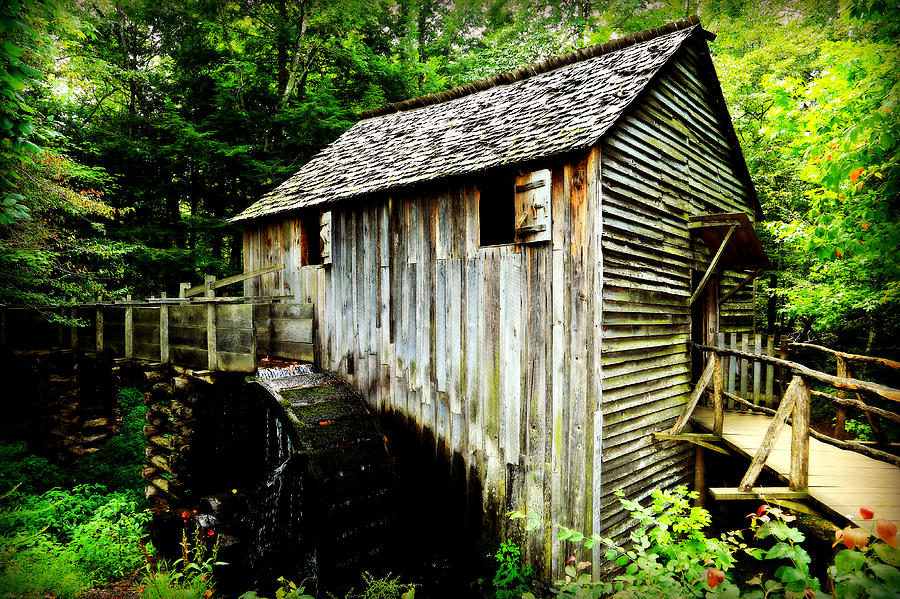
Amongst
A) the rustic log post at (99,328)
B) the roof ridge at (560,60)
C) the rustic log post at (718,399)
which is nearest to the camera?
the rustic log post at (718,399)

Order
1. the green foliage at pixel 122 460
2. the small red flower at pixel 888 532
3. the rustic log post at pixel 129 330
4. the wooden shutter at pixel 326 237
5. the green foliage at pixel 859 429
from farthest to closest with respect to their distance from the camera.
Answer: the green foliage at pixel 122 460, the green foliage at pixel 859 429, the rustic log post at pixel 129 330, the wooden shutter at pixel 326 237, the small red flower at pixel 888 532

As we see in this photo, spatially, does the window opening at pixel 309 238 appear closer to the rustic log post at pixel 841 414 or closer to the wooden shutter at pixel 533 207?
the wooden shutter at pixel 533 207

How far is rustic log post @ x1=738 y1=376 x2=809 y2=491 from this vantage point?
418cm

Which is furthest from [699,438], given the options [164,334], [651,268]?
[164,334]

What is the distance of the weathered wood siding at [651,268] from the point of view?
5.30 metres

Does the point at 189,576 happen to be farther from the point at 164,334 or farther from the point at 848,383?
the point at 848,383

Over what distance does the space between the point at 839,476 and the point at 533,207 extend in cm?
418

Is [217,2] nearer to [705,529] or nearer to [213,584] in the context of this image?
[213,584]

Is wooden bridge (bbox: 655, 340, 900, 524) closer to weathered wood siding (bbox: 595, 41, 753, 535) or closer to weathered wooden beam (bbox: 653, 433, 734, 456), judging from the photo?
weathered wooden beam (bbox: 653, 433, 734, 456)

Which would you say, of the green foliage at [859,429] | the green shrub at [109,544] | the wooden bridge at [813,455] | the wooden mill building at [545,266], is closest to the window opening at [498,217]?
the wooden mill building at [545,266]

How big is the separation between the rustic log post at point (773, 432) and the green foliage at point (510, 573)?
2580mm

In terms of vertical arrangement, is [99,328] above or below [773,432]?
above

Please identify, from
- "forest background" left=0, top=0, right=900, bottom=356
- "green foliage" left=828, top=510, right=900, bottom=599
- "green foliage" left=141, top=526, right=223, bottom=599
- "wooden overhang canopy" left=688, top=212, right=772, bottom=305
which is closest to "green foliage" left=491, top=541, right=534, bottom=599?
"green foliage" left=141, top=526, right=223, bottom=599

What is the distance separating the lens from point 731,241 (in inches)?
274
